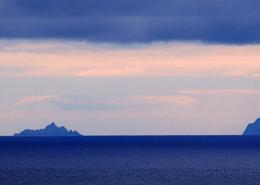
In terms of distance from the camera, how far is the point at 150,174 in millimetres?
131250

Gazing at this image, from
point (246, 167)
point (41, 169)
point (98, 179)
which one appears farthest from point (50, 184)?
point (246, 167)

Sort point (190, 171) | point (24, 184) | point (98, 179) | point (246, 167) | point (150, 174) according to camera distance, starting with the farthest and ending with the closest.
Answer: point (246, 167) < point (190, 171) < point (150, 174) < point (98, 179) < point (24, 184)

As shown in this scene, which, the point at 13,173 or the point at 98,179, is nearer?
the point at 98,179

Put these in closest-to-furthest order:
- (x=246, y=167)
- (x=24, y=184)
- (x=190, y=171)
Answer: (x=24, y=184), (x=190, y=171), (x=246, y=167)

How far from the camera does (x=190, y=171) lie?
14000cm

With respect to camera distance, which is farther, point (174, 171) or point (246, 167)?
point (246, 167)

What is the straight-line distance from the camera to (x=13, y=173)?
5251 inches

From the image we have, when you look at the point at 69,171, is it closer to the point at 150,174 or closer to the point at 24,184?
the point at 150,174

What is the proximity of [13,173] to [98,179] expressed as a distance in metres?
18.1

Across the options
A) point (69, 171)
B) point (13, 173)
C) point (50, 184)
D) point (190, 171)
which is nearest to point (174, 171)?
point (190, 171)

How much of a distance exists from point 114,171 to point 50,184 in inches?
1120

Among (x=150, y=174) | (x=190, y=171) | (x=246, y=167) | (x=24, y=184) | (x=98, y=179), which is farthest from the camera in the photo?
(x=246, y=167)

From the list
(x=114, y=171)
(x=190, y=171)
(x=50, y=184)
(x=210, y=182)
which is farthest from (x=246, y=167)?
(x=50, y=184)

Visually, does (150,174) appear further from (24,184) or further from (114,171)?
(24,184)
